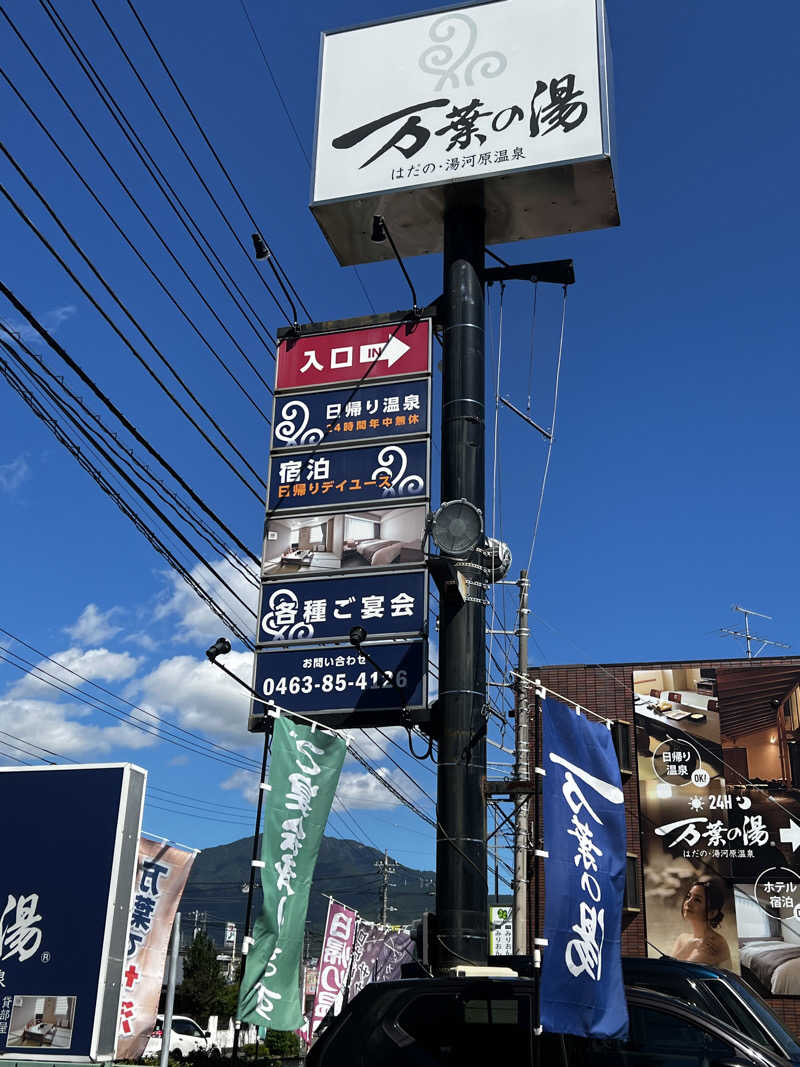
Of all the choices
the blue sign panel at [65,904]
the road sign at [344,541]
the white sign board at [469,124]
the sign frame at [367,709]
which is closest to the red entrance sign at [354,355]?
the road sign at [344,541]

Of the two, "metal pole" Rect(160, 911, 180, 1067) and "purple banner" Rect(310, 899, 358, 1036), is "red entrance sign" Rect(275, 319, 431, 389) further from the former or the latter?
"purple banner" Rect(310, 899, 358, 1036)

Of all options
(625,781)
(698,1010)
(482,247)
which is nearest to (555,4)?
(482,247)

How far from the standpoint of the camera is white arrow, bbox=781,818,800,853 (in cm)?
2802

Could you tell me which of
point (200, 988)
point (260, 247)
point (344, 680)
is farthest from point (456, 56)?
point (200, 988)

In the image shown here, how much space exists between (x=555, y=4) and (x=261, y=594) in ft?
30.9

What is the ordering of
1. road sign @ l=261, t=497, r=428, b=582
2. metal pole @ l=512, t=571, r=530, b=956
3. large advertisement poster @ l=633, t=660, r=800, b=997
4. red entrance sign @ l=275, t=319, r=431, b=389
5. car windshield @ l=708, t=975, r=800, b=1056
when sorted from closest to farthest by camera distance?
car windshield @ l=708, t=975, r=800, b=1056 < road sign @ l=261, t=497, r=428, b=582 < red entrance sign @ l=275, t=319, r=431, b=389 < metal pole @ l=512, t=571, r=530, b=956 < large advertisement poster @ l=633, t=660, r=800, b=997

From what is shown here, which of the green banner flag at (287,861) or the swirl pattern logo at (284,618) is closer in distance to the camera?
the green banner flag at (287,861)

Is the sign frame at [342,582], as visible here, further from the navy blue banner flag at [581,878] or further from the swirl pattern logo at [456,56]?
the swirl pattern logo at [456,56]

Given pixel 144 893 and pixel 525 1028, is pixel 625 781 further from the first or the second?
pixel 525 1028

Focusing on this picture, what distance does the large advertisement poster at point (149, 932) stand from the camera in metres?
14.7

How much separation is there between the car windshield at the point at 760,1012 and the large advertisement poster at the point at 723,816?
66.4 ft

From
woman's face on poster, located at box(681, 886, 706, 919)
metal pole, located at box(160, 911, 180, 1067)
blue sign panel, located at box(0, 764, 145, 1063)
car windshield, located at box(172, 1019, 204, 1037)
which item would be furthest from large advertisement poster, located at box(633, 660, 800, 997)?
blue sign panel, located at box(0, 764, 145, 1063)

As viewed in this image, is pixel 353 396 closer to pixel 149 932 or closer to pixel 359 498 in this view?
pixel 359 498

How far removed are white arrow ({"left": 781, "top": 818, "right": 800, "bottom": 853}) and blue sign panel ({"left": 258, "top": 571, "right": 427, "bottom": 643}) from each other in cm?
2005
